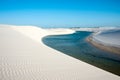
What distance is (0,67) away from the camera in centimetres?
698

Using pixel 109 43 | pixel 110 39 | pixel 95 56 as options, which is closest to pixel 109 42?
pixel 109 43

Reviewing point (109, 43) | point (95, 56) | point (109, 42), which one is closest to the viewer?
point (95, 56)

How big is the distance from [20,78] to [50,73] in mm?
1588

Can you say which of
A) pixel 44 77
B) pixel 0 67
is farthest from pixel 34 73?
pixel 0 67

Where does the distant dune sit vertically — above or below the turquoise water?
above

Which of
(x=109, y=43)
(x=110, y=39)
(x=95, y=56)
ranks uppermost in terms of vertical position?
(x=110, y=39)

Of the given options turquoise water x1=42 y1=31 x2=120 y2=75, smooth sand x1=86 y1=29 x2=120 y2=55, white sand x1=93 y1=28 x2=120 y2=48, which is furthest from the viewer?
white sand x1=93 y1=28 x2=120 y2=48

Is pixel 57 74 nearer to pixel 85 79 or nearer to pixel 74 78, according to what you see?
pixel 74 78

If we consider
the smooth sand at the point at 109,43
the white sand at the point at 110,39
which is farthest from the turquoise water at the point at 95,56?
the white sand at the point at 110,39

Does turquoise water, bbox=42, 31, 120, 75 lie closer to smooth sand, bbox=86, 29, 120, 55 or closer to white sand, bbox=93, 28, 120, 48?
smooth sand, bbox=86, 29, 120, 55

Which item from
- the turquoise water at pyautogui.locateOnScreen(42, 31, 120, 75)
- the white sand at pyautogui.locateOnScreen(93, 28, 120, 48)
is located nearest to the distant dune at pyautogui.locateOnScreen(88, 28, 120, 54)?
the white sand at pyautogui.locateOnScreen(93, 28, 120, 48)

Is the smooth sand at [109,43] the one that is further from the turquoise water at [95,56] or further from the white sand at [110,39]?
the turquoise water at [95,56]

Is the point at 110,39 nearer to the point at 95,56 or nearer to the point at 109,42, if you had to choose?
the point at 109,42

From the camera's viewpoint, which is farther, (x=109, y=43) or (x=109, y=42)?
(x=109, y=42)
